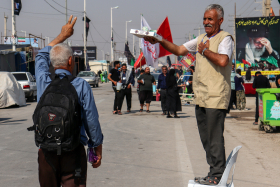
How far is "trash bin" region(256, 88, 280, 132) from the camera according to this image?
981 cm

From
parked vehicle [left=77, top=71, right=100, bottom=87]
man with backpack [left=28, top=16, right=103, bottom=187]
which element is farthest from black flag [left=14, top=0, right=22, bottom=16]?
man with backpack [left=28, top=16, right=103, bottom=187]

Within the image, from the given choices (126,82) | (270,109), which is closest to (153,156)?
(270,109)

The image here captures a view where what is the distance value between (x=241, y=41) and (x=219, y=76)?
23321 mm

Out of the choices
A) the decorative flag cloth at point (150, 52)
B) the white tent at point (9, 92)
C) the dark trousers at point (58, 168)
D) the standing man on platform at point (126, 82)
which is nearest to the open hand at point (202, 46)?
the dark trousers at point (58, 168)

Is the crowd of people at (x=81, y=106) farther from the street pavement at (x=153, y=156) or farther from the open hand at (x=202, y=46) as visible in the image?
the street pavement at (x=153, y=156)

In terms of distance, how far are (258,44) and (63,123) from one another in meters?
25.0

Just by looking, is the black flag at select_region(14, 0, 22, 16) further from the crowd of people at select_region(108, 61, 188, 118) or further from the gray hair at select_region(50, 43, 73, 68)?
the gray hair at select_region(50, 43, 73, 68)

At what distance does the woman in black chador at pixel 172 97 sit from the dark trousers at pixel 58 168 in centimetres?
1040

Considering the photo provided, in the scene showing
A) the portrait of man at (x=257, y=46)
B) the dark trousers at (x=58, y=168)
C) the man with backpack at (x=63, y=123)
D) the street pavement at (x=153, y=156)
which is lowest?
the street pavement at (x=153, y=156)

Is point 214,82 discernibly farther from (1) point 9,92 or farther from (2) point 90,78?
(2) point 90,78

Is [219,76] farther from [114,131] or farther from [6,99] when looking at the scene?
[6,99]

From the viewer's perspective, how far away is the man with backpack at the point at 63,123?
280 cm

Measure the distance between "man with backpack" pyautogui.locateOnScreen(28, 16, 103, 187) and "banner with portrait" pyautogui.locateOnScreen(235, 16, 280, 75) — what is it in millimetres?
23895

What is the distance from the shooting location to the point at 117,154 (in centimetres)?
700
